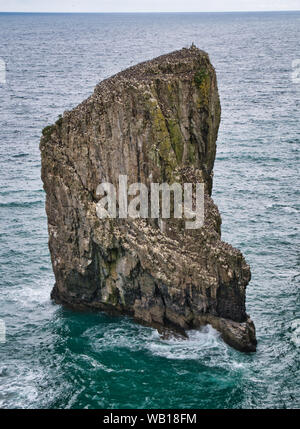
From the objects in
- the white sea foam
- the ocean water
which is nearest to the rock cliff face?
the white sea foam

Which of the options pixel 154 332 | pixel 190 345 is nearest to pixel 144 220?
pixel 154 332

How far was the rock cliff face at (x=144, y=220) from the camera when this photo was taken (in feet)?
170

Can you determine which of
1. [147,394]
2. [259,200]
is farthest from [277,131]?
[147,394]

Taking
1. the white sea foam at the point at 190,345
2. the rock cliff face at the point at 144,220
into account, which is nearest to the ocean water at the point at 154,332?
the white sea foam at the point at 190,345

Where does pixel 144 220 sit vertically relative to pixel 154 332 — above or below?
above

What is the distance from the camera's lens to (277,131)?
106500 millimetres

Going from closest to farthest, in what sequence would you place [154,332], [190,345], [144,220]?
[190,345], [144,220], [154,332]

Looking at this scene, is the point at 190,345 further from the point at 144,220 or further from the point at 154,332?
the point at 144,220

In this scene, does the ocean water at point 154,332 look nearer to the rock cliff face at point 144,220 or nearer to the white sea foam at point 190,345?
the white sea foam at point 190,345

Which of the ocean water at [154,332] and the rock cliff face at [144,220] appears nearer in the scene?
the ocean water at [154,332]

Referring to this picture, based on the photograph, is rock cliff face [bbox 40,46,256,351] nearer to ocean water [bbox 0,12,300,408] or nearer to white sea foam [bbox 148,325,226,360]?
white sea foam [bbox 148,325,226,360]

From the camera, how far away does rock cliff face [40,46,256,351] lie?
170 ft

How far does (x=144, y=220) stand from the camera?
5328 cm
